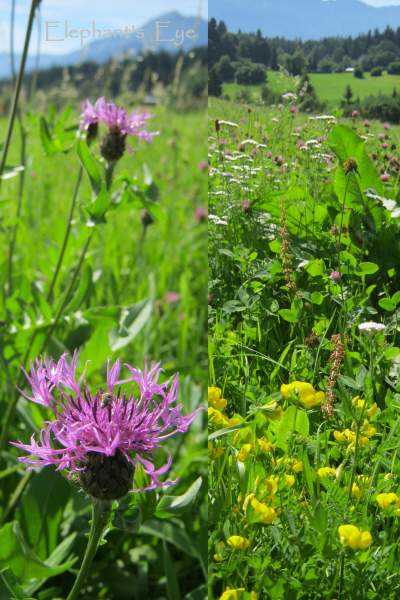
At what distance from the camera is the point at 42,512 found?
93 centimetres

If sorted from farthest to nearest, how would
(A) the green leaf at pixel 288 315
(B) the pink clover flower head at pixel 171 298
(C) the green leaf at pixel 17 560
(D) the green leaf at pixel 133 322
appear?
(B) the pink clover flower head at pixel 171 298 → (D) the green leaf at pixel 133 322 → (C) the green leaf at pixel 17 560 → (A) the green leaf at pixel 288 315

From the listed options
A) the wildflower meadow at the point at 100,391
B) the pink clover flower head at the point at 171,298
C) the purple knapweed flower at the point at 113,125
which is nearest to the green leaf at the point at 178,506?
the wildflower meadow at the point at 100,391

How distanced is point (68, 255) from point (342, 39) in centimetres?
81

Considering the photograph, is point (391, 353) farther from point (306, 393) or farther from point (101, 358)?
point (101, 358)

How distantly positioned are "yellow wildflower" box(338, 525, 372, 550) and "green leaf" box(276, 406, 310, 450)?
0.10 meters

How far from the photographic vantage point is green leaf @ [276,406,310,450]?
1.77 feet

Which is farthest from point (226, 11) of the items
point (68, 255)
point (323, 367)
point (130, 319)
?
point (68, 255)

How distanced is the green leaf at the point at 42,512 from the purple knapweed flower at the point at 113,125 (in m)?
0.61

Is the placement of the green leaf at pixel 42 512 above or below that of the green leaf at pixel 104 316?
below

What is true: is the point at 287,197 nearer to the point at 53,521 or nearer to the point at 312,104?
the point at 312,104

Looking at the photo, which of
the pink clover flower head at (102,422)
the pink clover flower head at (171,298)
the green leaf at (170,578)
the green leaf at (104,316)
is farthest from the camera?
the pink clover flower head at (171,298)

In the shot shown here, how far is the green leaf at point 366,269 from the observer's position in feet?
1.89

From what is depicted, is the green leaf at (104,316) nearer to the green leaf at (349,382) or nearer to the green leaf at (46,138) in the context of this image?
the green leaf at (46,138)

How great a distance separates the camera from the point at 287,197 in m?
0.58
